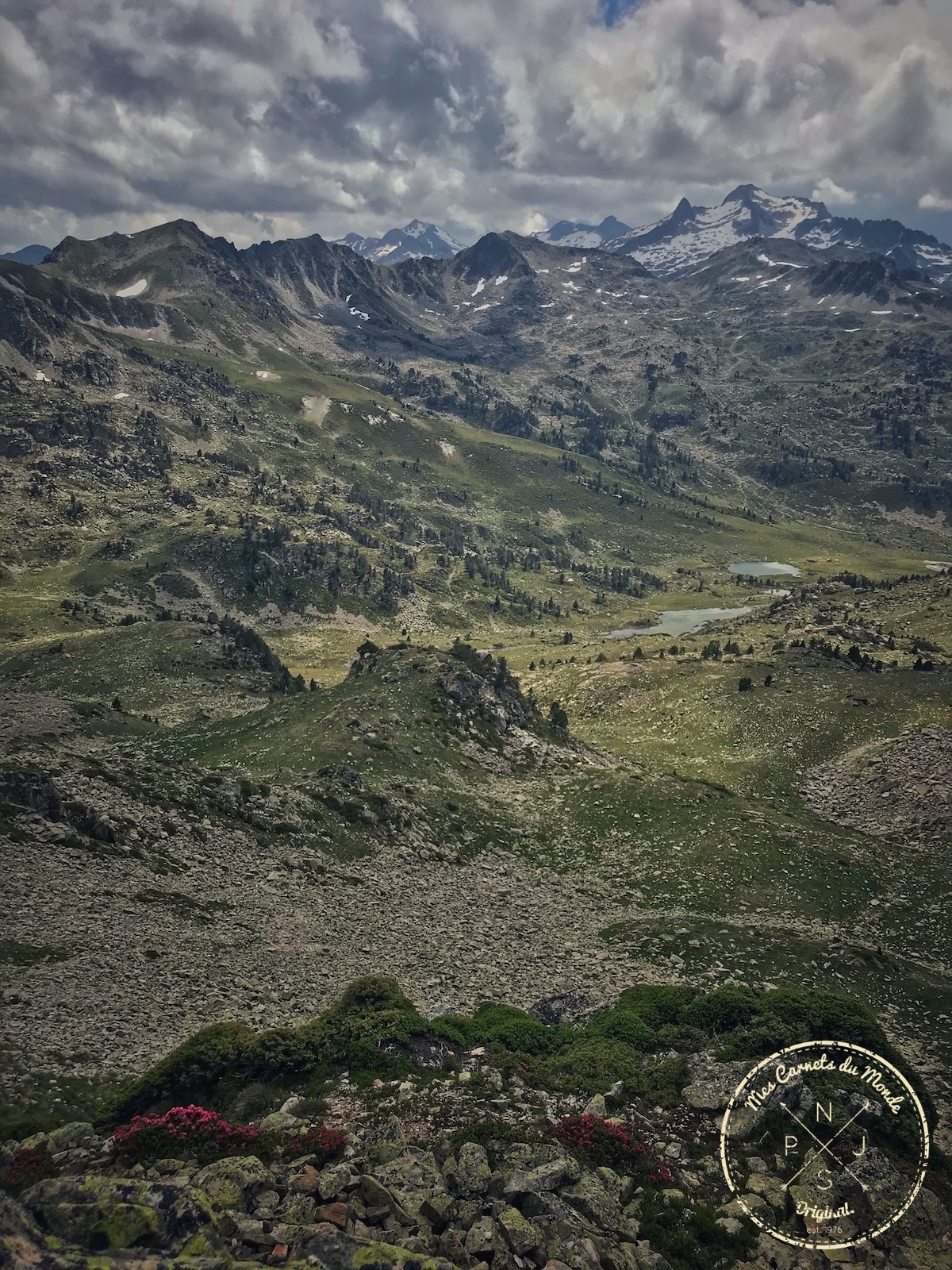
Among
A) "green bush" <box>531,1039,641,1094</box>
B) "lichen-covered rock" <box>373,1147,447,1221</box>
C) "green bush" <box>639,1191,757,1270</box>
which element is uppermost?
"lichen-covered rock" <box>373,1147,447,1221</box>

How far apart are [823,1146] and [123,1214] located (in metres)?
23.0

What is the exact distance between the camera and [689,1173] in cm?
2534

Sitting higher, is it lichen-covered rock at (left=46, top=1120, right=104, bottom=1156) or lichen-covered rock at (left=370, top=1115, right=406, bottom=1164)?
lichen-covered rock at (left=370, top=1115, right=406, bottom=1164)

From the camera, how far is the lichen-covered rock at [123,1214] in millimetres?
17500

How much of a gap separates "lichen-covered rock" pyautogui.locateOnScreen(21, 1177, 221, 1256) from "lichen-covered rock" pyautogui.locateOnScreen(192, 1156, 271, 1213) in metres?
1.30

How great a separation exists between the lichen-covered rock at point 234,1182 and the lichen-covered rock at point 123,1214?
4.26 feet

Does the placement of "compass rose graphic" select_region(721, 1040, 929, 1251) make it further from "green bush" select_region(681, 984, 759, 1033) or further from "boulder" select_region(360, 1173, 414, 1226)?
"boulder" select_region(360, 1173, 414, 1226)

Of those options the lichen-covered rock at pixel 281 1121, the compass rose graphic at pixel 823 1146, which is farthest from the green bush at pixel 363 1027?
the compass rose graphic at pixel 823 1146

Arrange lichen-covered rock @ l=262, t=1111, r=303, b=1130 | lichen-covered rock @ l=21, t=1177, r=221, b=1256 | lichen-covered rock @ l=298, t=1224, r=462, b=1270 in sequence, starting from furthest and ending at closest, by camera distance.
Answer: lichen-covered rock @ l=262, t=1111, r=303, b=1130 < lichen-covered rock @ l=298, t=1224, r=462, b=1270 < lichen-covered rock @ l=21, t=1177, r=221, b=1256

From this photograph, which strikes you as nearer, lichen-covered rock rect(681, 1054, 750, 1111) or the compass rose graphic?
the compass rose graphic

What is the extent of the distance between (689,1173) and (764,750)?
87.0 m

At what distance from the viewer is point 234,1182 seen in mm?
20906

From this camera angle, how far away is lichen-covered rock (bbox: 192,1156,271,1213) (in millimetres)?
20234

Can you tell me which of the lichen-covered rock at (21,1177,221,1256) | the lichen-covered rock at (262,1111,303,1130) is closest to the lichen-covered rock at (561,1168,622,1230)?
the lichen-covered rock at (262,1111,303,1130)
